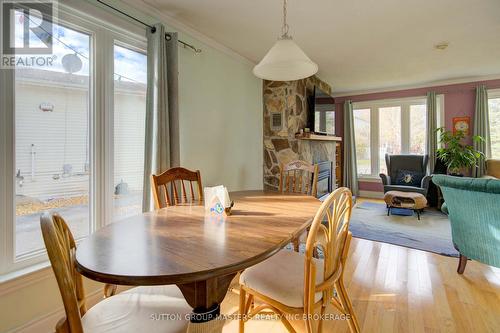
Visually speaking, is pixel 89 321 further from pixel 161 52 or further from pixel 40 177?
pixel 161 52

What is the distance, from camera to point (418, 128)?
5.44m

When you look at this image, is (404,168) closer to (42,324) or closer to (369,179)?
(369,179)

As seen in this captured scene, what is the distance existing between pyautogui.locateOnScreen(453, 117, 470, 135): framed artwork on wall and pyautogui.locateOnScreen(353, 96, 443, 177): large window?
23 cm

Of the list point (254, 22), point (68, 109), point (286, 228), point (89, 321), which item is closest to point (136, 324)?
point (89, 321)

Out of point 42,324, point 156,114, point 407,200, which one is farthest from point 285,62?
point 407,200

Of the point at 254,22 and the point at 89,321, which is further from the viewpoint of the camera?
the point at 254,22

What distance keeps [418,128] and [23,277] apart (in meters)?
6.38

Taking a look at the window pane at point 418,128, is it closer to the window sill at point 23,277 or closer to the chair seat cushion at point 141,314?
the chair seat cushion at point 141,314

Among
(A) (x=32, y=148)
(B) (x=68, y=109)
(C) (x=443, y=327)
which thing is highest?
(B) (x=68, y=109)

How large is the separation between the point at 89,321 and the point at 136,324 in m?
0.19

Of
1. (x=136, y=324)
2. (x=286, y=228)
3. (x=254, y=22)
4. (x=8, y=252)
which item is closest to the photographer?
(x=136, y=324)

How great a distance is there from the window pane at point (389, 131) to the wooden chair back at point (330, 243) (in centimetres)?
523

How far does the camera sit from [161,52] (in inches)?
85.4

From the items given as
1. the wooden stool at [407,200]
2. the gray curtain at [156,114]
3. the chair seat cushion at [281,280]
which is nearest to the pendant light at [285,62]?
the gray curtain at [156,114]
